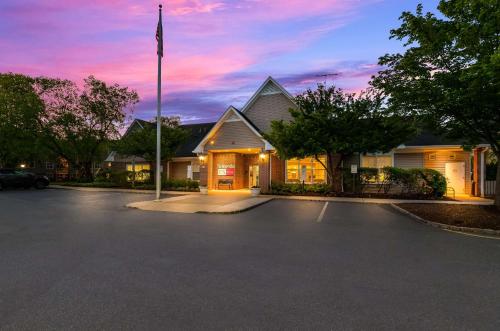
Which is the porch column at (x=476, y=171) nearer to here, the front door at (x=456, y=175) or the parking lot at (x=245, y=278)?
the front door at (x=456, y=175)

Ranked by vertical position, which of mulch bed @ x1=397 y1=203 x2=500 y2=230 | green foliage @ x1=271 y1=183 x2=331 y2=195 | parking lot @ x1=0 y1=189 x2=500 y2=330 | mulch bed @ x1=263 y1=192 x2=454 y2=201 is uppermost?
green foliage @ x1=271 y1=183 x2=331 y2=195

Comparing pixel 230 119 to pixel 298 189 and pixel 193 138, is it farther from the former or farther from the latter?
pixel 193 138

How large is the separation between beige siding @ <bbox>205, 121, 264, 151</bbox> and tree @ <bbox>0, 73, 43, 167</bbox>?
19258 mm

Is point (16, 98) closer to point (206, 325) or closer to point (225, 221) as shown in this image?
point (225, 221)

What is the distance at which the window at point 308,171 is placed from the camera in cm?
2319

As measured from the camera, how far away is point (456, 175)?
69.8 feet

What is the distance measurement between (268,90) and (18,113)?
24762mm

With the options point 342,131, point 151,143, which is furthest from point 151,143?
point 342,131

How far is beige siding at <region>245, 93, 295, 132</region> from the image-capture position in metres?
Result: 24.8

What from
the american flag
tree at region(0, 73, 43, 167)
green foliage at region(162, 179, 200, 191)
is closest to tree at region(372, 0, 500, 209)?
the american flag

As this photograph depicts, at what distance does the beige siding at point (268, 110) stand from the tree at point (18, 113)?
21767 mm

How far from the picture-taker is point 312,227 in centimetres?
948

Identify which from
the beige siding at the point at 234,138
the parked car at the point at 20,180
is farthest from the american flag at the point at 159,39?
the parked car at the point at 20,180

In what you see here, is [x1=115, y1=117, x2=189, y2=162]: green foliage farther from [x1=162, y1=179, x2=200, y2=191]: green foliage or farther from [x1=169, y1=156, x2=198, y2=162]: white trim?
[x1=162, y1=179, x2=200, y2=191]: green foliage
